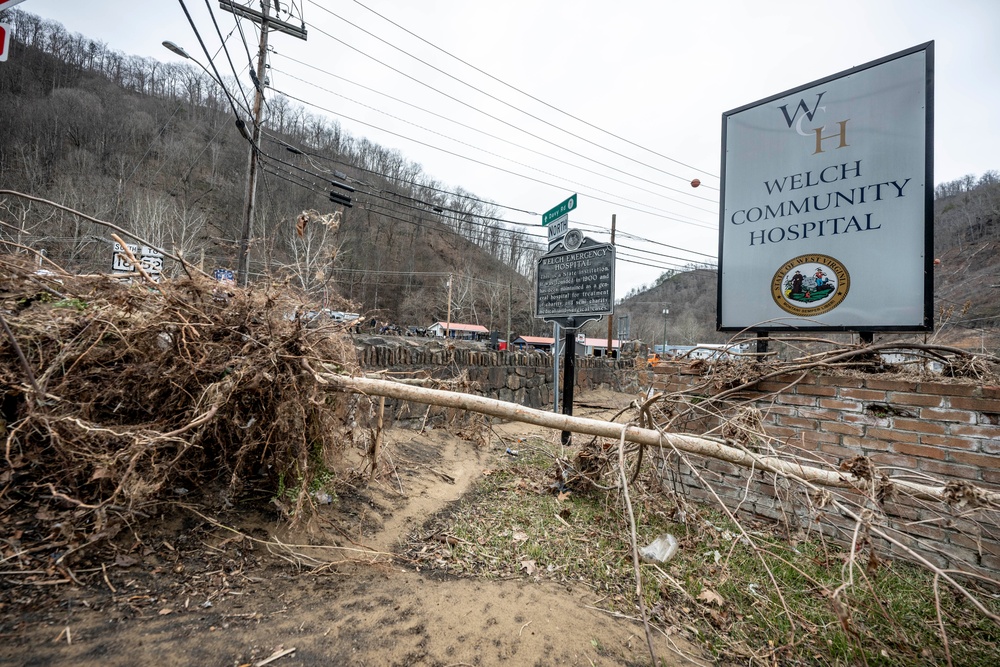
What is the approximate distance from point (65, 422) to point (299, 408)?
1200 millimetres

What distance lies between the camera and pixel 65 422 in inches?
90.6

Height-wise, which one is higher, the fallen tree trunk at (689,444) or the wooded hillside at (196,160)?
the wooded hillside at (196,160)

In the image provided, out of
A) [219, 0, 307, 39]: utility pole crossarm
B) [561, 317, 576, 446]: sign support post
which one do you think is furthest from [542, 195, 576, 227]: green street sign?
[219, 0, 307, 39]: utility pole crossarm

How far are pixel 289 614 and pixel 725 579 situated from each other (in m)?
2.66

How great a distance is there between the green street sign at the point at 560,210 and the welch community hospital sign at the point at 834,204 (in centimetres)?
271

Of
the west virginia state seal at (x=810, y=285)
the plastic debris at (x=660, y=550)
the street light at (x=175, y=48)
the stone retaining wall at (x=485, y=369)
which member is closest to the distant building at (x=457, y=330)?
the stone retaining wall at (x=485, y=369)

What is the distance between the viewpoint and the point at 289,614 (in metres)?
2.06

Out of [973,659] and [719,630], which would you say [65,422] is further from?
[973,659]

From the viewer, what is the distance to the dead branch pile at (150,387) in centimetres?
233

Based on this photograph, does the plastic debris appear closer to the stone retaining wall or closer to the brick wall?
the brick wall

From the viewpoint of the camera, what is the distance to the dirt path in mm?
1727

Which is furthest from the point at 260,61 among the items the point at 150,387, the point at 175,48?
the point at 150,387

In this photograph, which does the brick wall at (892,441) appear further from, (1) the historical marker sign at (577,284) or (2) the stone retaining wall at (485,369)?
(1) the historical marker sign at (577,284)

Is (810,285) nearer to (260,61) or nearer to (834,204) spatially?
(834,204)
